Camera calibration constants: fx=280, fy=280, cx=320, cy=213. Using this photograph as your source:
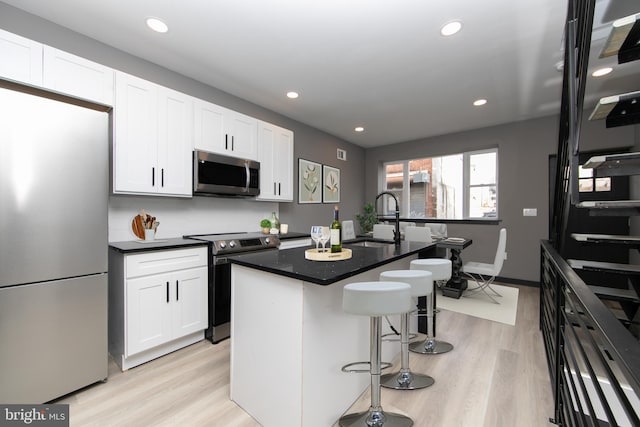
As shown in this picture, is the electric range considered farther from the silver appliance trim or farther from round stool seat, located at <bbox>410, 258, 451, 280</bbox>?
round stool seat, located at <bbox>410, 258, 451, 280</bbox>

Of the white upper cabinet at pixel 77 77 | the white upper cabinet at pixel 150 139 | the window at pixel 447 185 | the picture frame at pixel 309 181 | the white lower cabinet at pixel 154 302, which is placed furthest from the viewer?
the window at pixel 447 185

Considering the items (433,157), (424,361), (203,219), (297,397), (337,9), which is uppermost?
(337,9)

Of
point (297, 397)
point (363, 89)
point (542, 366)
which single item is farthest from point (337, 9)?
point (542, 366)

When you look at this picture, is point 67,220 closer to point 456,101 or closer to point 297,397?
point 297,397

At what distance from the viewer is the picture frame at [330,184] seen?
17.2 feet

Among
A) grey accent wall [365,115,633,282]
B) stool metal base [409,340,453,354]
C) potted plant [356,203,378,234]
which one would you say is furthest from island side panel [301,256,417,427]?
potted plant [356,203,378,234]

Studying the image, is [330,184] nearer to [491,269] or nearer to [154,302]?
[491,269]

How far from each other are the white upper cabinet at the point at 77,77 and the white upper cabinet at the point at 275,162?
5.28 ft

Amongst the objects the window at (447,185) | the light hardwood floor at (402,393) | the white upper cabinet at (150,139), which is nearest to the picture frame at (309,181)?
the window at (447,185)

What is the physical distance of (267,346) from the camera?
1.59 m

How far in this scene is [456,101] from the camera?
12.4ft

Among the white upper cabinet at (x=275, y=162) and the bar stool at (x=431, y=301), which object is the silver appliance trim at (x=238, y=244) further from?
the bar stool at (x=431, y=301)

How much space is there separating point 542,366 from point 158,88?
13.3 ft

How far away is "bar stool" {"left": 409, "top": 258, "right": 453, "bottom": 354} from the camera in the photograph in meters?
2.23
